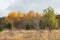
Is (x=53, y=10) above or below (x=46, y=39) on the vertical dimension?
above

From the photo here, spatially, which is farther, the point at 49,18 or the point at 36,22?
the point at 36,22

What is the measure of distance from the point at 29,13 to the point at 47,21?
7592cm

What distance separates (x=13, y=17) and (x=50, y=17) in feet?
237

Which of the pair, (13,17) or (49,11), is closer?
(49,11)

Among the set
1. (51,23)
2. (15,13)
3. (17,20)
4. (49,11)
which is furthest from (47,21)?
(15,13)

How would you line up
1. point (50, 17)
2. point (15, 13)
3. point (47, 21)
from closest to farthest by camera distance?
point (47, 21) < point (50, 17) < point (15, 13)

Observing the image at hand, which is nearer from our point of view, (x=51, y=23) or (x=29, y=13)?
(x=51, y=23)

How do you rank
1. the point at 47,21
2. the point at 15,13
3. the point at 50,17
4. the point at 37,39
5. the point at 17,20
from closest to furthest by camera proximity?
the point at 37,39 < the point at 47,21 < the point at 50,17 < the point at 17,20 < the point at 15,13

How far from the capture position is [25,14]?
109 metres


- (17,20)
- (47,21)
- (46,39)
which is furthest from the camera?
(17,20)

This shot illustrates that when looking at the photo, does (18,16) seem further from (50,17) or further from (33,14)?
(50,17)

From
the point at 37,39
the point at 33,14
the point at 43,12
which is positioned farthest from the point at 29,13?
the point at 37,39

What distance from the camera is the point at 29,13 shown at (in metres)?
105

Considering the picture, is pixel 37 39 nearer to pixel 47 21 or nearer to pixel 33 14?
pixel 47 21
